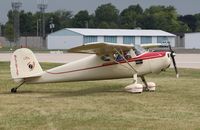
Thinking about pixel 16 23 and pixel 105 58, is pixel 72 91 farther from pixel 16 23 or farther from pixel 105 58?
pixel 16 23

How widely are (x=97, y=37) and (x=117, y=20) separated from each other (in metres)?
66.2

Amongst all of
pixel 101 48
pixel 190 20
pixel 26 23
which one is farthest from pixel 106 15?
pixel 101 48

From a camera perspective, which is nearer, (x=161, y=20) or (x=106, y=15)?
(x=161, y=20)

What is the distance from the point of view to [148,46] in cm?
1966

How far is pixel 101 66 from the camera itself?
16.8m

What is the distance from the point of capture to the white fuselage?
16.5 m

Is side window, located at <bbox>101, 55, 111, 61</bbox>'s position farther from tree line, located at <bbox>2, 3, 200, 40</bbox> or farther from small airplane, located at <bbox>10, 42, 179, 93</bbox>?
tree line, located at <bbox>2, 3, 200, 40</bbox>

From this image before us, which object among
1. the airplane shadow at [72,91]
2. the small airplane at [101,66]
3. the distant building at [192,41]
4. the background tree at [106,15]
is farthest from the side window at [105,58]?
the background tree at [106,15]

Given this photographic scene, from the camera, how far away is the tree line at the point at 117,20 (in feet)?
505

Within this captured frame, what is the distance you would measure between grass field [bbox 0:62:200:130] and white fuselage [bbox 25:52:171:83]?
21.6 inches

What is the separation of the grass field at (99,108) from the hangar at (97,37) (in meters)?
87.1

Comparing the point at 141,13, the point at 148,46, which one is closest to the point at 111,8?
the point at 141,13

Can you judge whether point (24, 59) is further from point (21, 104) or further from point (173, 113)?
point (173, 113)

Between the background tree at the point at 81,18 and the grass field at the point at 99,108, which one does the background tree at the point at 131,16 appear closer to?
the background tree at the point at 81,18
